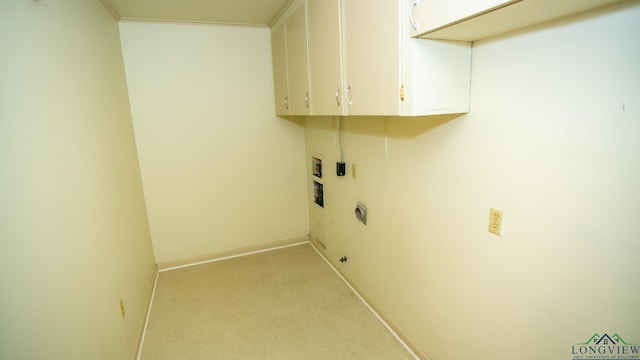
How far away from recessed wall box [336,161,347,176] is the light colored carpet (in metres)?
1.03

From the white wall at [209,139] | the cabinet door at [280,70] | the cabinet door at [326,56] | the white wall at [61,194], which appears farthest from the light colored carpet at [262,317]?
the cabinet door at [280,70]

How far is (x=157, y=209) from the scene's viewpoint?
318cm

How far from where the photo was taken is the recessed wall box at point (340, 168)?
265cm

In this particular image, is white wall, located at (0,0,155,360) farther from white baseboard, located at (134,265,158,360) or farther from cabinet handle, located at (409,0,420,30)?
cabinet handle, located at (409,0,420,30)

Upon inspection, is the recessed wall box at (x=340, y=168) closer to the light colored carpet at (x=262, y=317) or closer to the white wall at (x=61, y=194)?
the light colored carpet at (x=262, y=317)

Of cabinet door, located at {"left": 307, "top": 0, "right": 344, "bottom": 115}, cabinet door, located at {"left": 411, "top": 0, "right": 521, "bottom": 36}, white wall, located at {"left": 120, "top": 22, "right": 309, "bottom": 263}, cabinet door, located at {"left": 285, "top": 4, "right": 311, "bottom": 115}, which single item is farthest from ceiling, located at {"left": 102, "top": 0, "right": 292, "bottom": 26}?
cabinet door, located at {"left": 411, "top": 0, "right": 521, "bottom": 36}

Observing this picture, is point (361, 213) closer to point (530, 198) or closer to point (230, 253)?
point (530, 198)

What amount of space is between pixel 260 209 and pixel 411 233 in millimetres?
2082

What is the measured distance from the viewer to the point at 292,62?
259 cm

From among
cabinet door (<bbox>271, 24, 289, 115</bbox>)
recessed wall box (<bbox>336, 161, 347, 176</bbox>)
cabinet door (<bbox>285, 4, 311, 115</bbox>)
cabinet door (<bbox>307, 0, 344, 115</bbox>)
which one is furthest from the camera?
cabinet door (<bbox>271, 24, 289, 115</bbox>)

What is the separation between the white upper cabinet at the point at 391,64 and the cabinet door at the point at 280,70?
3.61ft

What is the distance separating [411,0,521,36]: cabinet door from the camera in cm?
97

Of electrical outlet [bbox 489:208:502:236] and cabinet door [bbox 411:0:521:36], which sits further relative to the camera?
electrical outlet [bbox 489:208:502:236]

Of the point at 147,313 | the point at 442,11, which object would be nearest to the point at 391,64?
the point at 442,11
